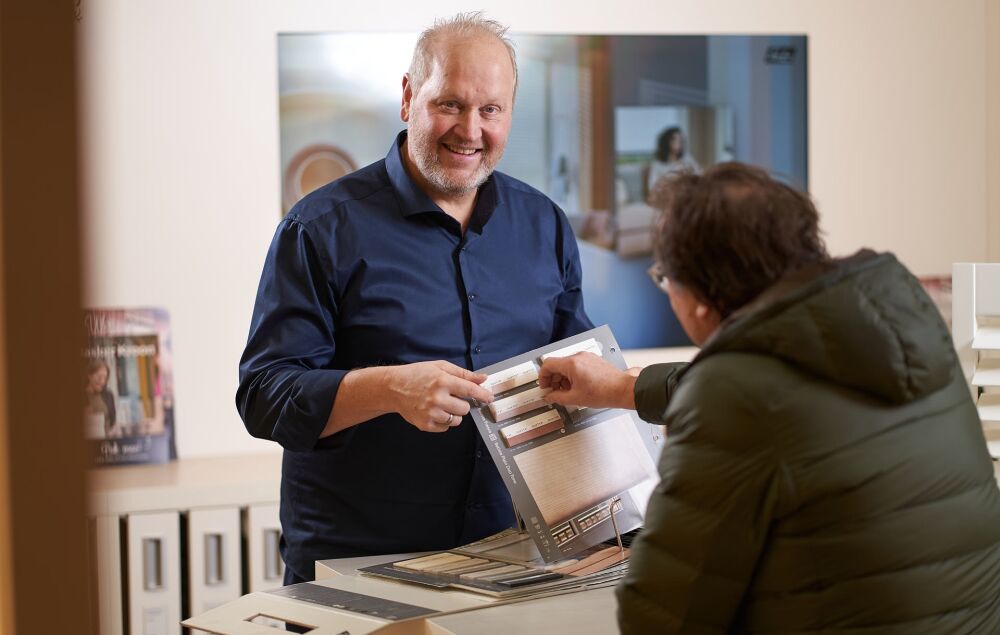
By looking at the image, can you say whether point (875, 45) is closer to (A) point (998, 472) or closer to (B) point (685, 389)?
(A) point (998, 472)

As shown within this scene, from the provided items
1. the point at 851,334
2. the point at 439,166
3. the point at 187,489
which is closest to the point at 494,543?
the point at 439,166

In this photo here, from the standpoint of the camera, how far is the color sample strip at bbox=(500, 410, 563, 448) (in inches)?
67.8

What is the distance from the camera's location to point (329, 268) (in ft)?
6.08

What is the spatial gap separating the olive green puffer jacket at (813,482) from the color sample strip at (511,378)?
58 cm

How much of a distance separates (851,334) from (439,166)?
0.96 m

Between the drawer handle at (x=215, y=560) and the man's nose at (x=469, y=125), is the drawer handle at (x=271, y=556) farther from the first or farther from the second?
the man's nose at (x=469, y=125)

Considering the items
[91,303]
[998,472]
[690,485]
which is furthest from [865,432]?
[998,472]

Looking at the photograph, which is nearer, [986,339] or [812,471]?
[812,471]

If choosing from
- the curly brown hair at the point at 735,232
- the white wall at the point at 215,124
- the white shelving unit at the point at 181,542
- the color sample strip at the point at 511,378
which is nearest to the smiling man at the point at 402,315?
the color sample strip at the point at 511,378

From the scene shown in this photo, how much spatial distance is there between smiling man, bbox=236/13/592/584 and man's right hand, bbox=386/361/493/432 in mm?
136

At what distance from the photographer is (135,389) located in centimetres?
307

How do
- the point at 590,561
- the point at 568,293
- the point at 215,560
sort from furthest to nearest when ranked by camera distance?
the point at 215,560
the point at 568,293
the point at 590,561

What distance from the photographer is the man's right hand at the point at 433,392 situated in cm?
164

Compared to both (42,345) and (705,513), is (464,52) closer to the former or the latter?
(705,513)
